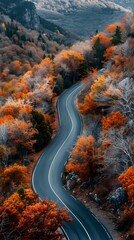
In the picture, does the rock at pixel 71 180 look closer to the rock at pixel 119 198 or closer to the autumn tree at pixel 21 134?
the rock at pixel 119 198

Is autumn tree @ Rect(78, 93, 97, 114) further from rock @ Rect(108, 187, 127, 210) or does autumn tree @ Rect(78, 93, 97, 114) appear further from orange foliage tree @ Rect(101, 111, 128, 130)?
rock @ Rect(108, 187, 127, 210)

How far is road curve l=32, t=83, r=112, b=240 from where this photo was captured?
3538 centimetres

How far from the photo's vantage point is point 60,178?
160ft

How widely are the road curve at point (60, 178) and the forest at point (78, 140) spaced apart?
1892mm

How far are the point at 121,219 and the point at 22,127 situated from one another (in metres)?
25.0

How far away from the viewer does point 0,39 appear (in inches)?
6043

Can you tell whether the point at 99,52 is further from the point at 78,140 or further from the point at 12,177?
the point at 12,177

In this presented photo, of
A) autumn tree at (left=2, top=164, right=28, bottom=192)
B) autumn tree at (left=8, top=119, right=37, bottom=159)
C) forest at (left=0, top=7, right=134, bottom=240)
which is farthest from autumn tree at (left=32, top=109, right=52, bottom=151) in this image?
autumn tree at (left=2, top=164, right=28, bottom=192)

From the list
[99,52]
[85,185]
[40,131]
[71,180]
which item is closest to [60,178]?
[71,180]

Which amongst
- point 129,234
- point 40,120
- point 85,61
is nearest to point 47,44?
point 85,61

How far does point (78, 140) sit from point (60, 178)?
8957 mm

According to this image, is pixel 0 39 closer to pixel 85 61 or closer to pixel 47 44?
pixel 47 44

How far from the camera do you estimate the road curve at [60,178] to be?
3538 cm

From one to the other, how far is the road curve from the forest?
189cm
